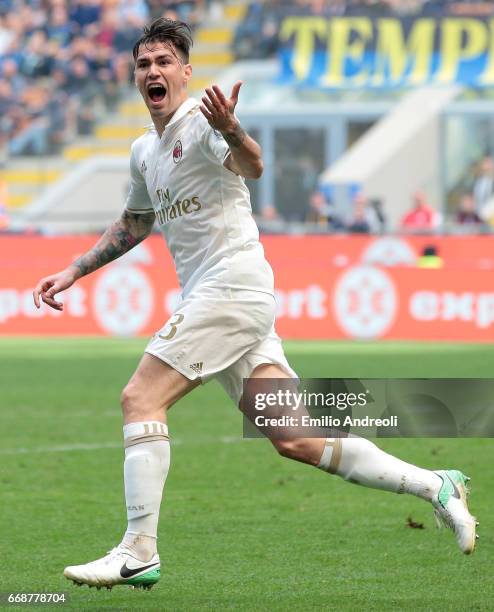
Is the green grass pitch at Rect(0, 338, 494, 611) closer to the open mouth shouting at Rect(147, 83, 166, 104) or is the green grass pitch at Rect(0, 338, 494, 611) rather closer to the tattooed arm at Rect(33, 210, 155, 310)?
the tattooed arm at Rect(33, 210, 155, 310)

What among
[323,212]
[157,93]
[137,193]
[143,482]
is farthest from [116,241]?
[323,212]

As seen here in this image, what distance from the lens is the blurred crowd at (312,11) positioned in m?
32.4

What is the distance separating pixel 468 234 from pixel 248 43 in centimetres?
1138

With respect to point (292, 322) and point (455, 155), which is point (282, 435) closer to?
point (292, 322)

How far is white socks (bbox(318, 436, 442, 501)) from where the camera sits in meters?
6.23

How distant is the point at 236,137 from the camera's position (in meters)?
5.80

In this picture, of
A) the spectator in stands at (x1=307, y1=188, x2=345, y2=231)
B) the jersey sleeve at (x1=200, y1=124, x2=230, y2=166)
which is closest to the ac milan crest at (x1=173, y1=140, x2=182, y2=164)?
the jersey sleeve at (x1=200, y1=124, x2=230, y2=166)

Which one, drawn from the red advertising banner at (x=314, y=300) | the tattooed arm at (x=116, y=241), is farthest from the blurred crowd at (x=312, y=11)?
the tattooed arm at (x=116, y=241)

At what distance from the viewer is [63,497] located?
29.5 feet

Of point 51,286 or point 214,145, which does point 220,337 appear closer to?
point 214,145

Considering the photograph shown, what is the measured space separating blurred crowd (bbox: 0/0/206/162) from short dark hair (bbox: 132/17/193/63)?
25522 millimetres

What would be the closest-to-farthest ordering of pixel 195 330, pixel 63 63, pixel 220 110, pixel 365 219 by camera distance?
pixel 220 110, pixel 195 330, pixel 365 219, pixel 63 63

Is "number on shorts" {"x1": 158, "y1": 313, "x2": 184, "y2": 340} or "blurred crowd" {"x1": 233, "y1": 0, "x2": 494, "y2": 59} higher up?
"blurred crowd" {"x1": 233, "y1": 0, "x2": 494, "y2": 59}

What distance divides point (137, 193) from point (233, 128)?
1.20 metres
